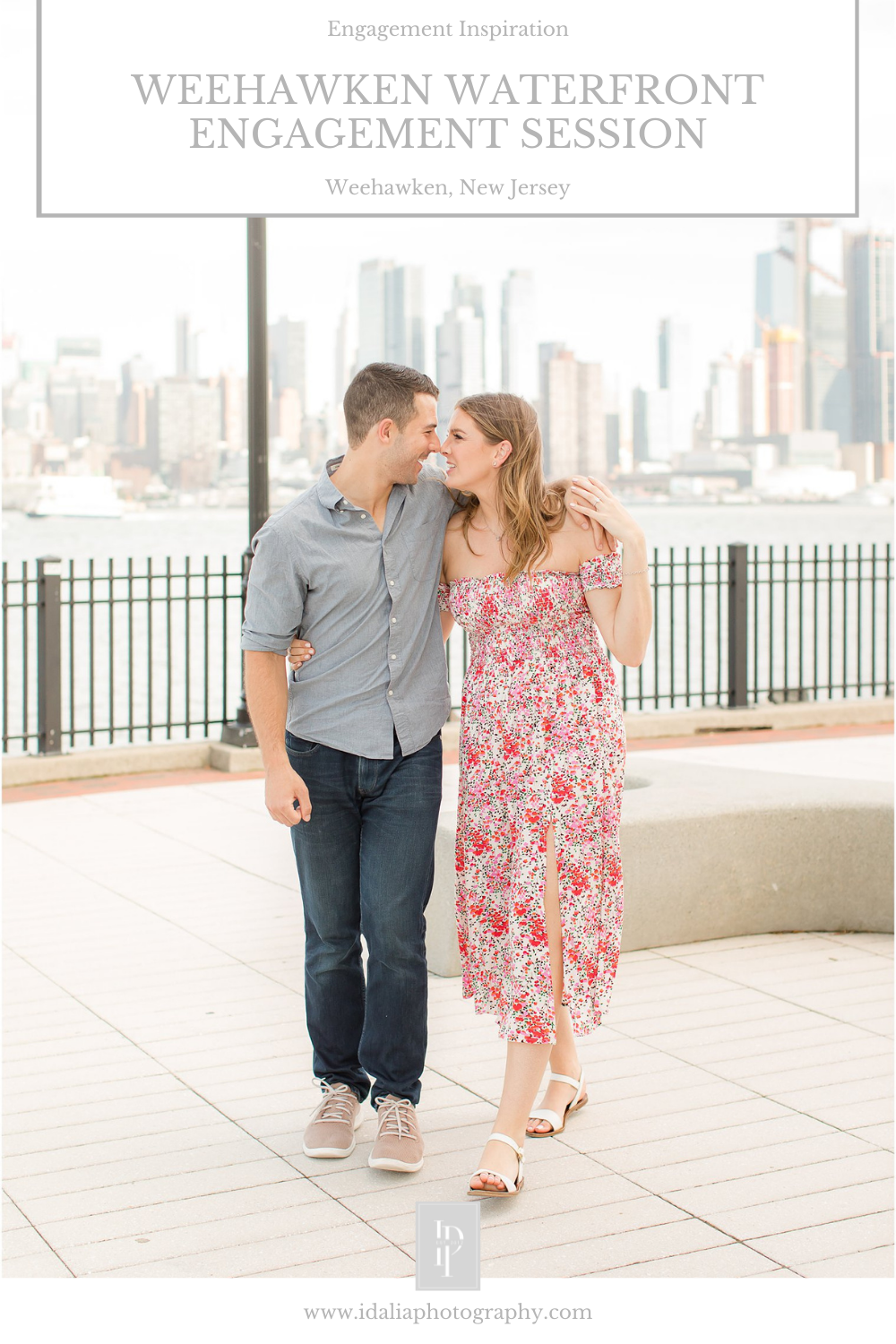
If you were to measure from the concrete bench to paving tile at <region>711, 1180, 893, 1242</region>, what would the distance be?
2.02m

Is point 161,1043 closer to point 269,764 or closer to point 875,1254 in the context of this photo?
point 269,764

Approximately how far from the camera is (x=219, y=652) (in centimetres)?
3828

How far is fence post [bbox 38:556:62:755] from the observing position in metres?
9.52

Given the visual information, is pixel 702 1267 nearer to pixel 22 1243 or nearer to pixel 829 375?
pixel 22 1243

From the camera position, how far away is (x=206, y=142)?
325 centimetres

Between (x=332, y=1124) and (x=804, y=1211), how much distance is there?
1159mm

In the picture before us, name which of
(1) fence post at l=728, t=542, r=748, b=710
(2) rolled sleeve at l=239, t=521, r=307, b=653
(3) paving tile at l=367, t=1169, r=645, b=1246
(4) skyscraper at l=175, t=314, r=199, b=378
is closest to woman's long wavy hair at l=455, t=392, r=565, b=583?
(2) rolled sleeve at l=239, t=521, r=307, b=653

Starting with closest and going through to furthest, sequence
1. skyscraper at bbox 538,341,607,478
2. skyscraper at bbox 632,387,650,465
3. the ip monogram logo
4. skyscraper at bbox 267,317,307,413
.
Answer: the ip monogram logo, skyscraper at bbox 267,317,307,413, skyscraper at bbox 632,387,650,465, skyscraper at bbox 538,341,607,478

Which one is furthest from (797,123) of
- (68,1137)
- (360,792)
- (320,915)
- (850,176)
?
(68,1137)

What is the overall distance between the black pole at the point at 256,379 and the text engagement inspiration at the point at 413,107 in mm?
6211

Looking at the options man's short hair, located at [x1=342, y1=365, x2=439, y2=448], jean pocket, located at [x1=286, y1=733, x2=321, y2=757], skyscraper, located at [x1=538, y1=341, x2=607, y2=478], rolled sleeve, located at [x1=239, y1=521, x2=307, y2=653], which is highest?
skyscraper, located at [x1=538, y1=341, x2=607, y2=478]

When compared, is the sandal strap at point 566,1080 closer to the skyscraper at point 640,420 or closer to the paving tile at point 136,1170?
the paving tile at point 136,1170

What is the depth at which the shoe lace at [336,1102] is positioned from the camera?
12.4 ft

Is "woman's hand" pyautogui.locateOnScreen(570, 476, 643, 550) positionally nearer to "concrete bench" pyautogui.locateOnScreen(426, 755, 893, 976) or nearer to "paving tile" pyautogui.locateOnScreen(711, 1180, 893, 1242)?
"paving tile" pyautogui.locateOnScreen(711, 1180, 893, 1242)
